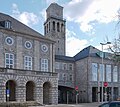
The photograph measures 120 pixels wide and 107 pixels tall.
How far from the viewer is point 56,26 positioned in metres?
86.6

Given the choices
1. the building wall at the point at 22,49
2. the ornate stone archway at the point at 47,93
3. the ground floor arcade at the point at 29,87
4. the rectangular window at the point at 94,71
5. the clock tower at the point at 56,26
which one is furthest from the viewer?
the clock tower at the point at 56,26

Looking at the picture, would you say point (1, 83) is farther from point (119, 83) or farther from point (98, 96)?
point (119, 83)

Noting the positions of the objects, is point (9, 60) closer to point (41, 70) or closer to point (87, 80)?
point (41, 70)

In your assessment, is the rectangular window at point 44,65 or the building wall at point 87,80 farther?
the building wall at point 87,80

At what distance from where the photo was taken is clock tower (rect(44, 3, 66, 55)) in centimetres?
8588

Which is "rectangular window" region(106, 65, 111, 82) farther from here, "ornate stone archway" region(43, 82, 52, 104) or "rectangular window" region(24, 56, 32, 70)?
"rectangular window" region(24, 56, 32, 70)

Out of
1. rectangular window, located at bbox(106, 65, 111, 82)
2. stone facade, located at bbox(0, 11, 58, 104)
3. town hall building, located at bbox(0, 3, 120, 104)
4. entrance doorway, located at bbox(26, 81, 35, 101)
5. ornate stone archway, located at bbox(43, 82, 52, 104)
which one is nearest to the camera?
stone facade, located at bbox(0, 11, 58, 104)

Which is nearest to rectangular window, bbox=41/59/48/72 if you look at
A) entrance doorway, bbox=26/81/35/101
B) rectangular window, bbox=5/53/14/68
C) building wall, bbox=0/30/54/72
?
building wall, bbox=0/30/54/72

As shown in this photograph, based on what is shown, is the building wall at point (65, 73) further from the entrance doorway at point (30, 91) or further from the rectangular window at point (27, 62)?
the entrance doorway at point (30, 91)

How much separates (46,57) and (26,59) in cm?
524

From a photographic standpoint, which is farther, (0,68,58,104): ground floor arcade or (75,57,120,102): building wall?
(75,57,120,102): building wall

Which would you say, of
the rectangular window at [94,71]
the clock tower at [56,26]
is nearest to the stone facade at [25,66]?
the rectangular window at [94,71]

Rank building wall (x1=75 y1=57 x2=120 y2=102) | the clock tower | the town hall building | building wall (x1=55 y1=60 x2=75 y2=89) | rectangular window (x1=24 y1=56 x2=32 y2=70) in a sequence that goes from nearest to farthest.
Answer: the town hall building
rectangular window (x1=24 y1=56 x2=32 y2=70)
building wall (x1=75 y1=57 x2=120 y2=102)
building wall (x1=55 y1=60 x2=75 y2=89)
the clock tower

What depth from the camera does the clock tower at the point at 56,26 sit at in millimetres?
85875
